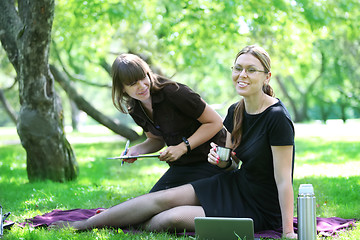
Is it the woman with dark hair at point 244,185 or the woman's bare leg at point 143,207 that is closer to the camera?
the woman with dark hair at point 244,185

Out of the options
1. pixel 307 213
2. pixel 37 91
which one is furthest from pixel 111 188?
pixel 307 213

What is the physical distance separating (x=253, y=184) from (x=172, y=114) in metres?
1.00

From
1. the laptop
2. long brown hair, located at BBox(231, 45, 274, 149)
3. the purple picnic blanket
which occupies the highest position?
long brown hair, located at BBox(231, 45, 274, 149)

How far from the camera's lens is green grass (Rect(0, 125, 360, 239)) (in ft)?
12.5

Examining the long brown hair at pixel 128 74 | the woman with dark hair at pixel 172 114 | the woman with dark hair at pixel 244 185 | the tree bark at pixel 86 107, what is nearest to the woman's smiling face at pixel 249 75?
the woman with dark hair at pixel 244 185

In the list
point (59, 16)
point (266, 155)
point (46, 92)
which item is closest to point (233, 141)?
point (266, 155)

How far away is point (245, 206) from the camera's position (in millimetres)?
3711

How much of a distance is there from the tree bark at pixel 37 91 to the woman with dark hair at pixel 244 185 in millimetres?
3134

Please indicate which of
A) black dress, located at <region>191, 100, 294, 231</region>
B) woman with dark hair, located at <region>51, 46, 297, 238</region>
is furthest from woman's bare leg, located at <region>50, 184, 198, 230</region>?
black dress, located at <region>191, 100, 294, 231</region>

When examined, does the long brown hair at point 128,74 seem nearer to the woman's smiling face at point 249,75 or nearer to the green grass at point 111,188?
the woman's smiling face at point 249,75

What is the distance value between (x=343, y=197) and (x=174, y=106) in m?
2.46

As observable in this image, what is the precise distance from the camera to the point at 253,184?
3.72 meters

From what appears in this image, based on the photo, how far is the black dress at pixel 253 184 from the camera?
357 cm

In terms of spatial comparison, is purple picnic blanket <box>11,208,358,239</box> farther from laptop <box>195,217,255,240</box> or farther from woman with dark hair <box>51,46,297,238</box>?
laptop <box>195,217,255,240</box>
